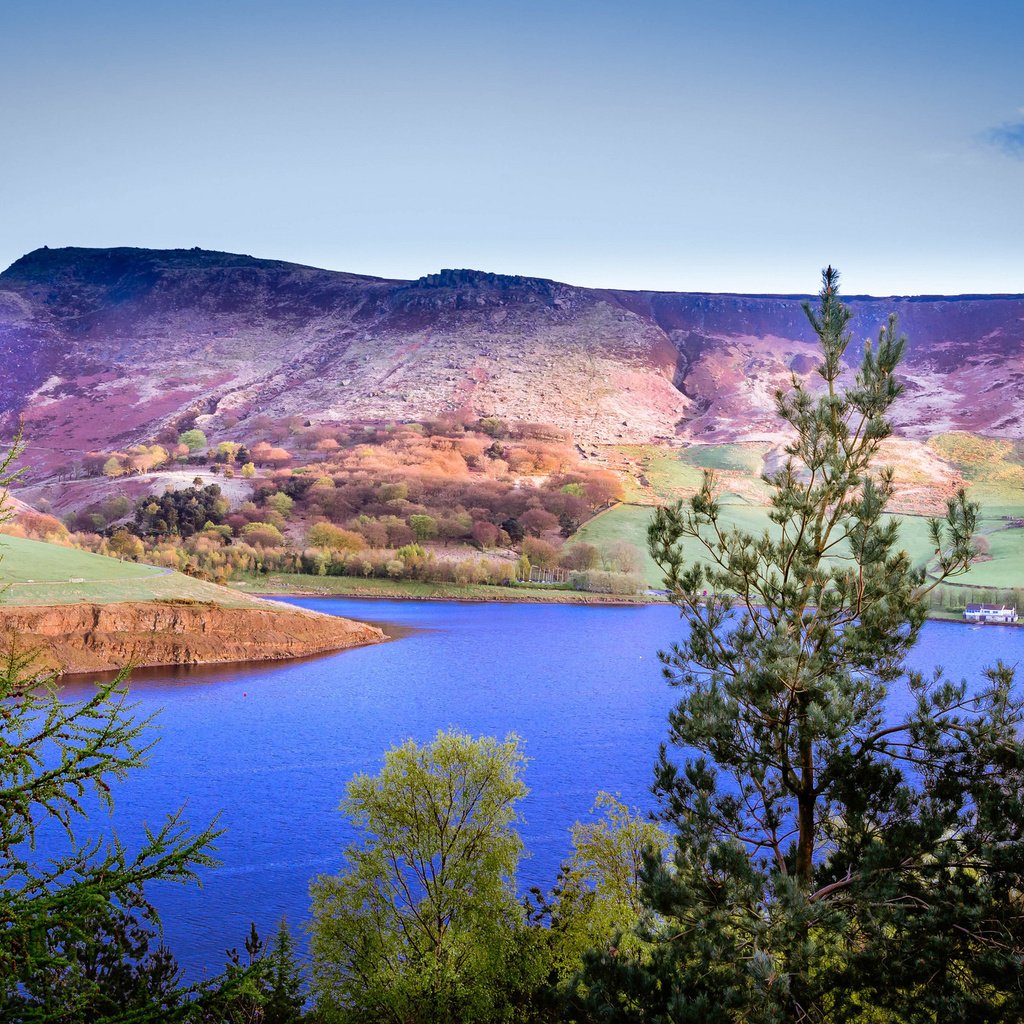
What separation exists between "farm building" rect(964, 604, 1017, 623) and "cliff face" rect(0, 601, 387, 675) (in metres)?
37.5

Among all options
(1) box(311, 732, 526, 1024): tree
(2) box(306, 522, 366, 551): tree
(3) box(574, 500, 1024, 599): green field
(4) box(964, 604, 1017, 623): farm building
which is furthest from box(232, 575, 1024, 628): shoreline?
(1) box(311, 732, 526, 1024): tree

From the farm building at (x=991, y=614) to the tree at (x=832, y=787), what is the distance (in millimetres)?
58304

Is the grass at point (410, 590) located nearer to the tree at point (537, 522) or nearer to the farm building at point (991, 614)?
the tree at point (537, 522)

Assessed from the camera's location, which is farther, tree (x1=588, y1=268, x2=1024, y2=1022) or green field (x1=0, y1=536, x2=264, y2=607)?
green field (x1=0, y1=536, x2=264, y2=607)

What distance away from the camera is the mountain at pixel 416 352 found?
122 metres

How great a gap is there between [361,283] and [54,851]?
475ft

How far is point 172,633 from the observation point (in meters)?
41.8

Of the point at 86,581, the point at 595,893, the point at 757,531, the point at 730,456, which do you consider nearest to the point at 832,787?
the point at 595,893

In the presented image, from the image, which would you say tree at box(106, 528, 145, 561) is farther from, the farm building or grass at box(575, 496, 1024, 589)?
the farm building

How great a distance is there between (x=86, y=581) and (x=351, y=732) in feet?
66.3

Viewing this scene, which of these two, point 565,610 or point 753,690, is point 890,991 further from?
point 565,610

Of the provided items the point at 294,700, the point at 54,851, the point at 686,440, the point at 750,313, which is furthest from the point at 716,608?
the point at 750,313

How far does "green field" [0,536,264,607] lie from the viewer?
4028 centimetres

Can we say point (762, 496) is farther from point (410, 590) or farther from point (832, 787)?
point (832, 787)
